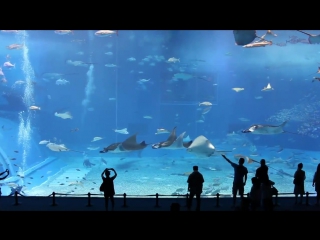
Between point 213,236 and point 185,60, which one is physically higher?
point 185,60

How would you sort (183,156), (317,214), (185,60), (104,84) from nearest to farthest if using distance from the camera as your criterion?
(317,214), (183,156), (185,60), (104,84)

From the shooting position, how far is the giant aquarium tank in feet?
76.7

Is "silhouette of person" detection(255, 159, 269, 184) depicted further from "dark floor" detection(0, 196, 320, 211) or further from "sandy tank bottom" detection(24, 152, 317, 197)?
"sandy tank bottom" detection(24, 152, 317, 197)

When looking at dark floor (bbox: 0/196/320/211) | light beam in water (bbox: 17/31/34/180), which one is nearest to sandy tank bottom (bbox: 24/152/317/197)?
light beam in water (bbox: 17/31/34/180)

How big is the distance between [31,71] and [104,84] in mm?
8490

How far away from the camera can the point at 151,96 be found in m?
27.4

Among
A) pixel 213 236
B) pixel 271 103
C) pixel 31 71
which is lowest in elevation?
pixel 213 236

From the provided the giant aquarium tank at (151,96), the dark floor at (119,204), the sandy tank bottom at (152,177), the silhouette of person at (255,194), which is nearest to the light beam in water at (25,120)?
the giant aquarium tank at (151,96)

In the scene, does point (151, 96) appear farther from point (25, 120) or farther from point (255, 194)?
point (255, 194)
